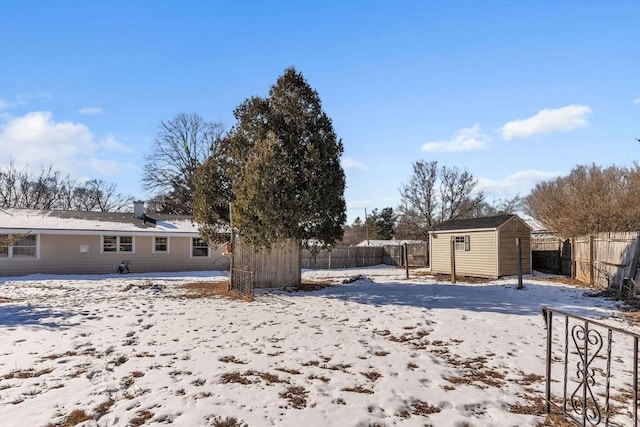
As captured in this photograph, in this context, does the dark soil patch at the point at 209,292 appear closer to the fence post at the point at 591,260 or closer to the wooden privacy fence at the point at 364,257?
the fence post at the point at 591,260

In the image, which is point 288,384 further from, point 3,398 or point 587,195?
point 587,195

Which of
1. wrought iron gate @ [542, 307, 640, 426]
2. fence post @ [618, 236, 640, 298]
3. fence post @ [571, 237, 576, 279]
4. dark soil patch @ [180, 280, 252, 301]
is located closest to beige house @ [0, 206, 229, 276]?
dark soil patch @ [180, 280, 252, 301]

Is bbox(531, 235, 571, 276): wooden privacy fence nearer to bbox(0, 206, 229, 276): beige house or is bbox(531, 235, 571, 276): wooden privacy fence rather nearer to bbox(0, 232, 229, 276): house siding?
bbox(0, 206, 229, 276): beige house

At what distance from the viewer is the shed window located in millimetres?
19750

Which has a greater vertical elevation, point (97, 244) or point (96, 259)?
point (97, 244)

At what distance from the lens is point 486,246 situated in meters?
18.9

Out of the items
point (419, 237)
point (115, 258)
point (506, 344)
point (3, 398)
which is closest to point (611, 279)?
point (506, 344)

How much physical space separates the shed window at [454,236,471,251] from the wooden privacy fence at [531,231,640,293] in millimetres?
4213

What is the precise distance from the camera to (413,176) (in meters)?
37.4

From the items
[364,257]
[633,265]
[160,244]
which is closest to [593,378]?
[633,265]

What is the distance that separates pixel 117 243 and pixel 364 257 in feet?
51.1

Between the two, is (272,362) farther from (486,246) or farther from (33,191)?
(33,191)

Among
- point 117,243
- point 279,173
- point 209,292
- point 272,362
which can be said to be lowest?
point 209,292

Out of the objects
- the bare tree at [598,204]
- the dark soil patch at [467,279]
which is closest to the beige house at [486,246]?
the dark soil patch at [467,279]
